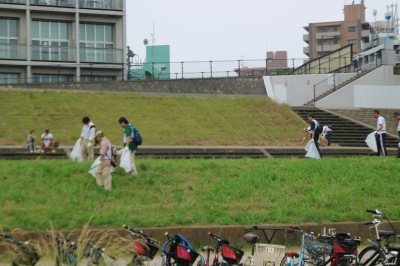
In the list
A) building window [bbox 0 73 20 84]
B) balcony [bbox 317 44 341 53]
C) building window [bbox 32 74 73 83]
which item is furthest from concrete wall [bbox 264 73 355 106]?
balcony [bbox 317 44 341 53]

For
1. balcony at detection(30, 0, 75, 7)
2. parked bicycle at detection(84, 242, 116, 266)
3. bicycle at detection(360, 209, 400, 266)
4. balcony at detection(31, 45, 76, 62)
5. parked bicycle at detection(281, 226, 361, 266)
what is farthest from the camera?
balcony at detection(30, 0, 75, 7)

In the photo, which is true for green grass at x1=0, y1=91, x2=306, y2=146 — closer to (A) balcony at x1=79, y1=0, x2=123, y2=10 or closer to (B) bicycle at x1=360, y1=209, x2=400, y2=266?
(A) balcony at x1=79, y1=0, x2=123, y2=10

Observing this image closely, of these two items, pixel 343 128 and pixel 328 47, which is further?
pixel 328 47

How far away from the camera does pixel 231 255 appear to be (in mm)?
9930

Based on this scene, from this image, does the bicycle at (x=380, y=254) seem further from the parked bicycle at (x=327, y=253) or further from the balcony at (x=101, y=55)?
the balcony at (x=101, y=55)

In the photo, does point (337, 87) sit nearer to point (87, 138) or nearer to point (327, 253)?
point (87, 138)

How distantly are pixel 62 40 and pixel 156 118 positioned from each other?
16.2 meters

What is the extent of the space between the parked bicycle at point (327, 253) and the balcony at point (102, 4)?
40681 millimetres

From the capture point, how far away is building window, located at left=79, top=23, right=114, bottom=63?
48.3 meters

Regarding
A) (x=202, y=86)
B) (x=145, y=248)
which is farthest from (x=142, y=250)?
(x=202, y=86)

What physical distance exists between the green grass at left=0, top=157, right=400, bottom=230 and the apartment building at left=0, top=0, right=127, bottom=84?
29.7m

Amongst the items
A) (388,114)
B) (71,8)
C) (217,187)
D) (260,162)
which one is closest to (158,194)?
(217,187)

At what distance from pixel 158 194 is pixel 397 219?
17.1 ft

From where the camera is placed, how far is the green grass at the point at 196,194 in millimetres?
14188
